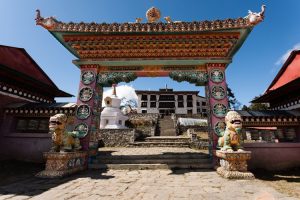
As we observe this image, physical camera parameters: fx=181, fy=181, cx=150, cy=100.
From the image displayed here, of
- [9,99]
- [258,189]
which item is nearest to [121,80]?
[9,99]

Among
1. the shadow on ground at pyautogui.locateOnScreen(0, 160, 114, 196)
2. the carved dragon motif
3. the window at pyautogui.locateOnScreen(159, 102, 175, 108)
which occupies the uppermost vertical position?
the window at pyautogui.locateOnScreen(159, 102, 175, 108)

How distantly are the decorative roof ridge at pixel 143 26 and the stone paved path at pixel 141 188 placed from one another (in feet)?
18.6

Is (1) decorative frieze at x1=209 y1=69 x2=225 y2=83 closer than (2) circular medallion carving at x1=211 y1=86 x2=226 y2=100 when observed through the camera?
No

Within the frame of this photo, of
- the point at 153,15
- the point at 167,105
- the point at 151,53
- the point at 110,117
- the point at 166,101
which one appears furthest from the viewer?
the point at 166,101

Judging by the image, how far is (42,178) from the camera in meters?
5.46

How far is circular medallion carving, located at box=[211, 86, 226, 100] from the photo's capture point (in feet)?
25.1

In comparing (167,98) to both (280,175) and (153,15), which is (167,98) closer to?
(153,15)

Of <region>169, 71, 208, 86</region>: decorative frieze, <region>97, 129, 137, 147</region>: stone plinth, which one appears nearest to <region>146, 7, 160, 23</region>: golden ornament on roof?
<region>169, 71, 208, 86</region>: decorative frieze

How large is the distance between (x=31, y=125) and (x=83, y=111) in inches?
118

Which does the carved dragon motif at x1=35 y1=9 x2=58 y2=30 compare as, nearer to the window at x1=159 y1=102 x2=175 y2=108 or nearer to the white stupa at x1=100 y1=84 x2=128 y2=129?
the white stupa at x1=100 y1=84 x2=128 y2=129

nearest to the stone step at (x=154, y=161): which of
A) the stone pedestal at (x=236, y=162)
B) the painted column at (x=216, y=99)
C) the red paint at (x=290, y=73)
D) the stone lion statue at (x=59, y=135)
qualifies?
the painted column at (x=216, y=99)

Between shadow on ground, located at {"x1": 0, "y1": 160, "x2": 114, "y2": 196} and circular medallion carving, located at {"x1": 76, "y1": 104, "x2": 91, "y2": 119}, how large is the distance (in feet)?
7.98

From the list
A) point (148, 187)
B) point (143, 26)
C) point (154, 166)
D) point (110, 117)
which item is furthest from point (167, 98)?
point (148, 187)

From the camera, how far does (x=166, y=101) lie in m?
51.7
